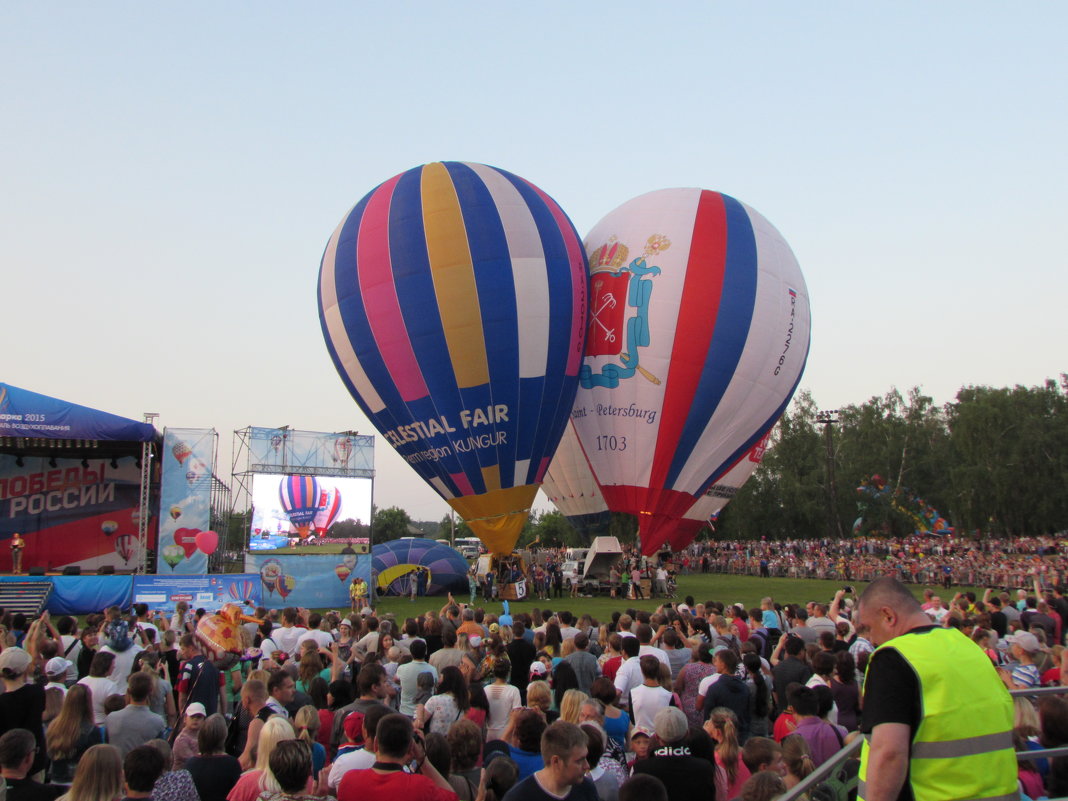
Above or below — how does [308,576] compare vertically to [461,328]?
below

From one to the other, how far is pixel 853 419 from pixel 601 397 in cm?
4788

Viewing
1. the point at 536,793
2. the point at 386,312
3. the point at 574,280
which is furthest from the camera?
the point at 574,280

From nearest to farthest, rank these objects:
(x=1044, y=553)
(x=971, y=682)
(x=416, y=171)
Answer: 1. (x=971, y=682)
2. (x=416, y=171)
3. (x=1044, y=553)

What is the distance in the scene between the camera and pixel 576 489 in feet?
90.3

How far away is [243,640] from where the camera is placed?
781 centimetres

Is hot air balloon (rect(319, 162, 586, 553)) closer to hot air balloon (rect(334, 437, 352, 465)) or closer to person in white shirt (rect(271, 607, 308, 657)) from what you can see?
hot air balloon (rect(334, 437, 352, 465))

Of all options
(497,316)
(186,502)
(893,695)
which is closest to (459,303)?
(497,316)

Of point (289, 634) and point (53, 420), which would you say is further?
point (53, 420)

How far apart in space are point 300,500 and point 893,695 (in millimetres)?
24035

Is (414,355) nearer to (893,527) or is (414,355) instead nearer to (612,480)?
(612,480)

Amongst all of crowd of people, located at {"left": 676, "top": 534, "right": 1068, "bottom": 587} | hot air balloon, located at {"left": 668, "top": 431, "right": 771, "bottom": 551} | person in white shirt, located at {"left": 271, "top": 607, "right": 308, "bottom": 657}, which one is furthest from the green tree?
person in white shirt, located at {"left": 271, "top": 607, "right": 308, "bottom": 657}

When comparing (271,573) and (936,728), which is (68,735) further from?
(271,573)

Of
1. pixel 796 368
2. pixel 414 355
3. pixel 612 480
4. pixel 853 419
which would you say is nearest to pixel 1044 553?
pixel 796 368

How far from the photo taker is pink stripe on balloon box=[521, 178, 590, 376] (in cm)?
2222
